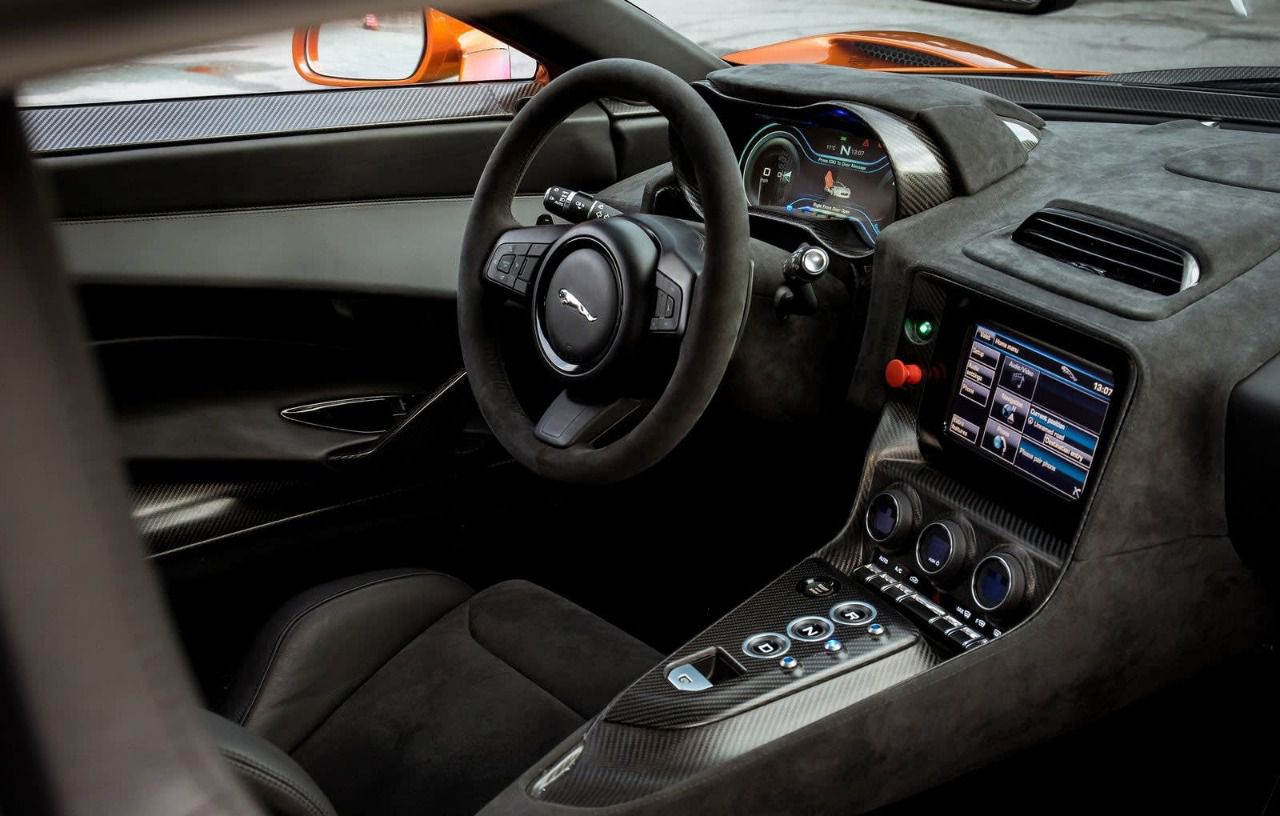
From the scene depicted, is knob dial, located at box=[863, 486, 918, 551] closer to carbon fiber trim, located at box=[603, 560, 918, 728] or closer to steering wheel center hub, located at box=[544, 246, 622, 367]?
carbon fiber trim, located at box=[603, 560, 918, 728]

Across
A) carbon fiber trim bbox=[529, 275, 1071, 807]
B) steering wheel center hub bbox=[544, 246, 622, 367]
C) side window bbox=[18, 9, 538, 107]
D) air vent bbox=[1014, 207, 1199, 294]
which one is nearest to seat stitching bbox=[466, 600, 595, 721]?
carbon fiber trim bbox=[529, 275, 1071, 807]

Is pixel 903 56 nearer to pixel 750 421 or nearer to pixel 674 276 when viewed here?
pixel 750 421

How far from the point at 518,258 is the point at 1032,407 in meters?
0.68

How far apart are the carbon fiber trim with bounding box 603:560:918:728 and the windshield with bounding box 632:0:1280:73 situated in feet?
3.84

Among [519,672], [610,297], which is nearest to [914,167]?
[610,297]

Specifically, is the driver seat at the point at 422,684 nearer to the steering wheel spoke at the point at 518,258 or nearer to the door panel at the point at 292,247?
the steering wheel spoke at the point at 518,258

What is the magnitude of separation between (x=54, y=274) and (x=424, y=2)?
0.15m

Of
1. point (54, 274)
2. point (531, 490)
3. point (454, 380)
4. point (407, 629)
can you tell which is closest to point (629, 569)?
point (531, 490)

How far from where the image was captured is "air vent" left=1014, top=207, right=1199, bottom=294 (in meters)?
1.42

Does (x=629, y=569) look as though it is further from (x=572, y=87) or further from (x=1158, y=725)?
(x=572, y=87)

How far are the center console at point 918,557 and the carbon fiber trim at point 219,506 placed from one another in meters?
0.95

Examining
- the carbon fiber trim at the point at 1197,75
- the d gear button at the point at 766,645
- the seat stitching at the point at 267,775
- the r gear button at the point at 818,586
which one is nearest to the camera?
the seat stitching at the point at 267,775

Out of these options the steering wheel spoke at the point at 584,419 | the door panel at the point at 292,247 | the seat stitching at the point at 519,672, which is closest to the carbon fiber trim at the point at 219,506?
the door panel at the point at 292,247

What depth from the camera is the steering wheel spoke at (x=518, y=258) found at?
153cm
